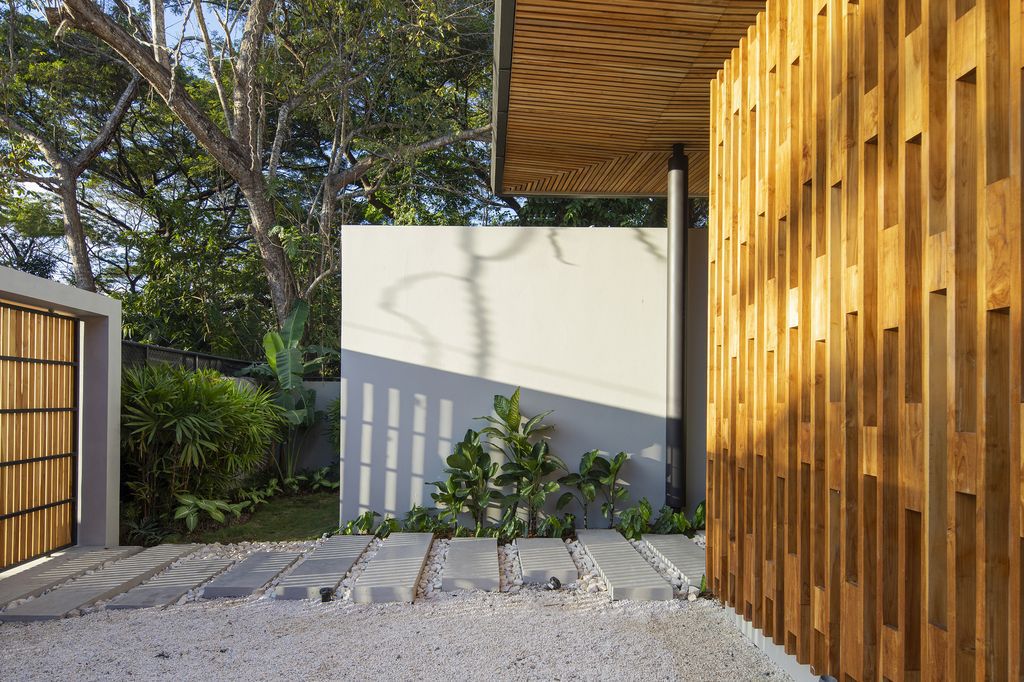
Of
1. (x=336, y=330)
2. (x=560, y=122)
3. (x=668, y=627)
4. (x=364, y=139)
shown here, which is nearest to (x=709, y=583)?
(x=668, y=627)

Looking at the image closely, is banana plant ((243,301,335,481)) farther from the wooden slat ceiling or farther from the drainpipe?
the drainpipe

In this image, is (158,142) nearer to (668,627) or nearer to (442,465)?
(442,465)

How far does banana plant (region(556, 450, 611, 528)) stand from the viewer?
649 cm

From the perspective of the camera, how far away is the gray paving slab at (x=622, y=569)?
4.61 metres

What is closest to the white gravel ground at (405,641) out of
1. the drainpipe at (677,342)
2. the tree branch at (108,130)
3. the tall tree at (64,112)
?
the drainpipe at (677,342)

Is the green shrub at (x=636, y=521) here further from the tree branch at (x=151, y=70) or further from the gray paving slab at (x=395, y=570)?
the tree branch at (x=151, y=70)

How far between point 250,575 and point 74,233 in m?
10.4

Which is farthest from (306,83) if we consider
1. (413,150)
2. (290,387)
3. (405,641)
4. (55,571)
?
(405,641)

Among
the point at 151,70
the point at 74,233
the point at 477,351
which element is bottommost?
the point at 477,351

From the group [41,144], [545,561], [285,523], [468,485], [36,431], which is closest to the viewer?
[545,561]

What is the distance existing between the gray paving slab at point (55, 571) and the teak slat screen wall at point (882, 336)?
12.5 ft

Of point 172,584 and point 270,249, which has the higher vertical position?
point 270,249

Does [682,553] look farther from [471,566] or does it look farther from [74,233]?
[74,233]

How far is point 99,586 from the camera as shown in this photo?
480 centimetres
